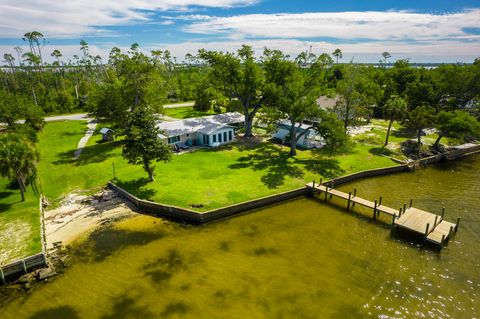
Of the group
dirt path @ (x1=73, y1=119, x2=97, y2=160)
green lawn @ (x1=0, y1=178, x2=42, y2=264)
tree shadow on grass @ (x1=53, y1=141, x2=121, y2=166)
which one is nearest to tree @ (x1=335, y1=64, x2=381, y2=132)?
tree shadow on grass @ (x1=53, y1=141, x2=121, y2=166)

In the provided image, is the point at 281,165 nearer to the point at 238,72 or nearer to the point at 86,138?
the point at 238,72

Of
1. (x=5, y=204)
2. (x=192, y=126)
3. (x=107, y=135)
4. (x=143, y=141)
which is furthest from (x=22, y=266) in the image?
(x=107, y=135)

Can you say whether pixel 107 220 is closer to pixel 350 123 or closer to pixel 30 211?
pixel 30 211

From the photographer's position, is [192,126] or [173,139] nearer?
[173,139]

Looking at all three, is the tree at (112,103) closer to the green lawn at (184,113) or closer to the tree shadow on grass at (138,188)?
the tree shadow on grass at (138,188)

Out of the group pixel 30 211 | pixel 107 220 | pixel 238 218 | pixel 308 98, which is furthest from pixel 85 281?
pixel 308 98
